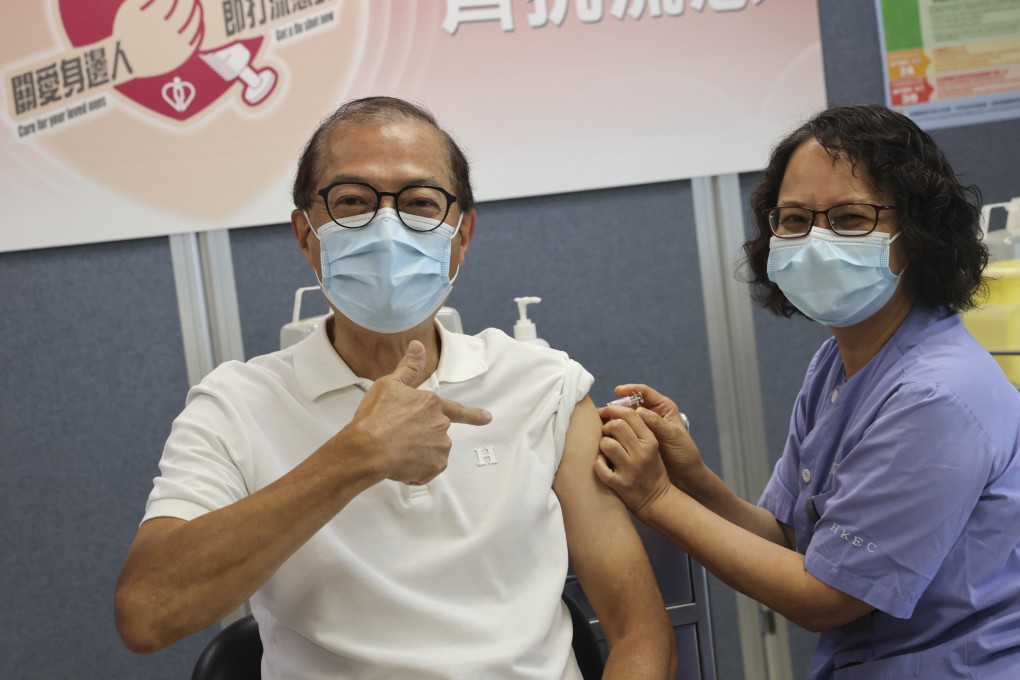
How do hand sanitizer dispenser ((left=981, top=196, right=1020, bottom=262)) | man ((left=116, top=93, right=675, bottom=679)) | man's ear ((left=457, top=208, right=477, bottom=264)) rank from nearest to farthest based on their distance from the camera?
man ((left=116, top=93, right=675, bottom=679)), man's ear ((left=457, top=208, right=477, bottom=264)), hand sanitizer dispenser ((left=981, top=196, right=1020, bottom=262))

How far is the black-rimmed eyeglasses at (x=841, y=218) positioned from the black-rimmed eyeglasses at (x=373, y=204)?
0.57m

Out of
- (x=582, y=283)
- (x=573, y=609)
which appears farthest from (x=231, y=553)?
(x=582, y=283)

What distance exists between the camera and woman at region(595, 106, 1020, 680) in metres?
1.30

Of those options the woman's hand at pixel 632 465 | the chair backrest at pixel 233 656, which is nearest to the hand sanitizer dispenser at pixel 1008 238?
the woman's hand at pixel 632 465

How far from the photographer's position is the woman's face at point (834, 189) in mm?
1448

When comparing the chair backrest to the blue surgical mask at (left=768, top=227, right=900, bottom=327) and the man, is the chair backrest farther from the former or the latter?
the blue surgical mask at (left=768, top=227, right=900, bottom=327)

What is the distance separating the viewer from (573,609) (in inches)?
57.6

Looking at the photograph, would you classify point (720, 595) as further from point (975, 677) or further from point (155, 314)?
point (155, 314)

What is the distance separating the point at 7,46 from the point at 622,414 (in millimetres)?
1785

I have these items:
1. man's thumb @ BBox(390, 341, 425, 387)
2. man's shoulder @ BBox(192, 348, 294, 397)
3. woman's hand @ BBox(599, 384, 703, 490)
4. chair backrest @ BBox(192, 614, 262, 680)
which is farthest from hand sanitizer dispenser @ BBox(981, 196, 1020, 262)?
chair backrest @ BBox(192, 614, 262, 680)

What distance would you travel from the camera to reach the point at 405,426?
1.17 metres

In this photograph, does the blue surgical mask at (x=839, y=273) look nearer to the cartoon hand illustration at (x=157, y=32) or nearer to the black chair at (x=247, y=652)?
the black chair at (x=247, y=652)

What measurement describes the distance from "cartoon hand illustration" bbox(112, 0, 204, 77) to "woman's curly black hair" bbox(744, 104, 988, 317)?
1.55 meters

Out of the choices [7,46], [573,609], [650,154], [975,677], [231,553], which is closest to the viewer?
[231,553]
